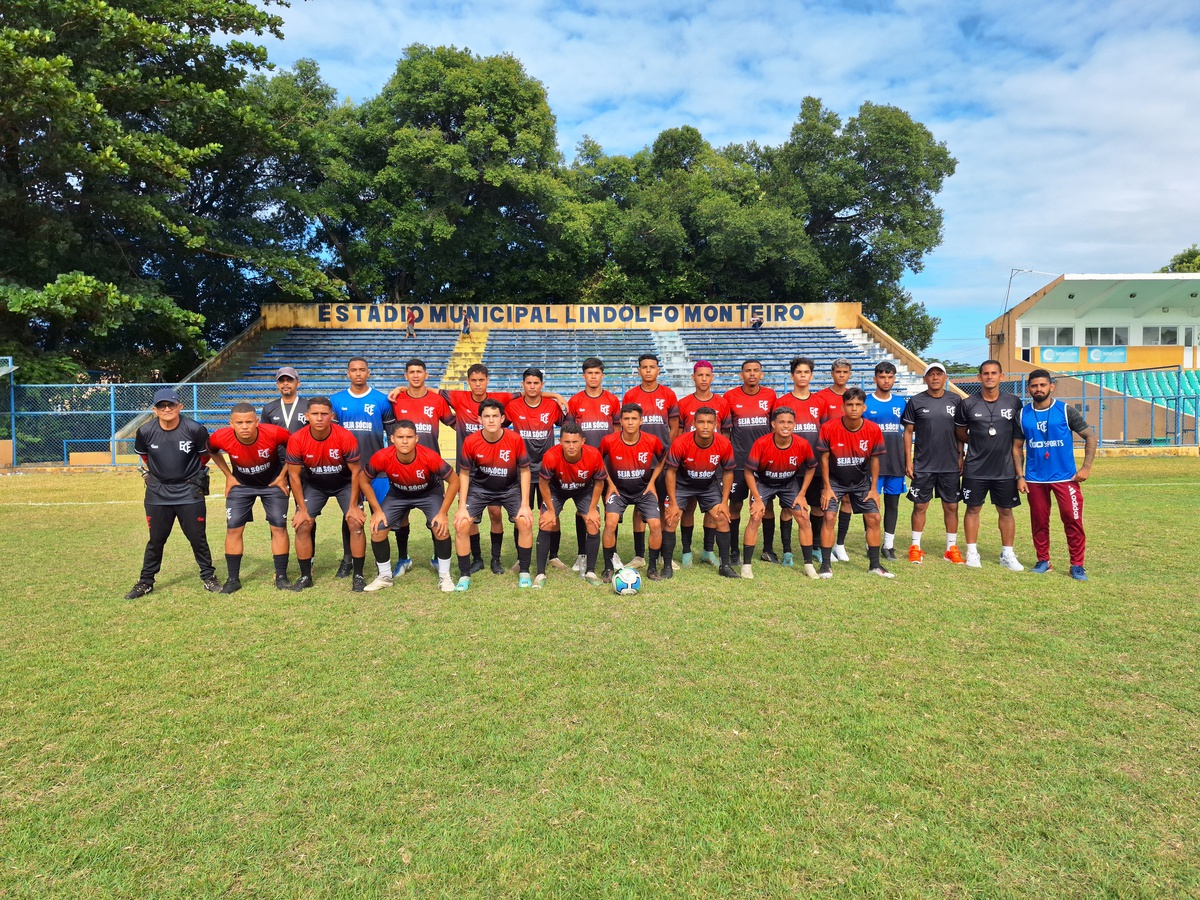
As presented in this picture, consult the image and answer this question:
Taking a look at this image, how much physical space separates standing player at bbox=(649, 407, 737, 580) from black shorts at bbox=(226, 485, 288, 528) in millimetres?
3810

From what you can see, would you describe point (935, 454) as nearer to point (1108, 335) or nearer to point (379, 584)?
point (379, 584)

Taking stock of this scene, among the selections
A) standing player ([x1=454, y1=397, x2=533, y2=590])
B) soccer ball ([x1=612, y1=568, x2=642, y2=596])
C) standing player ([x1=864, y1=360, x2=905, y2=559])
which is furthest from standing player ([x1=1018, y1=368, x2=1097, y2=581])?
standing player ([x1=454, y1=397, x2=533, y2=590])

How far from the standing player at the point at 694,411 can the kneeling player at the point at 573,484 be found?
47.1 inches

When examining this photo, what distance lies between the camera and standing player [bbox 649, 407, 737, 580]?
21.9 ft

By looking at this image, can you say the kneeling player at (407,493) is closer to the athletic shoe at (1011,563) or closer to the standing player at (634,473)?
the standing player at (634,473)

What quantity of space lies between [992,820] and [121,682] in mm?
4854

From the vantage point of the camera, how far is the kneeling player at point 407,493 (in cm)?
634

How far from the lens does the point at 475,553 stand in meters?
7.25

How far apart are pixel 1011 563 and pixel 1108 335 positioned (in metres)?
36.3

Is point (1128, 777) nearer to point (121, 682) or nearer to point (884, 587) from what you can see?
point (884, 587)

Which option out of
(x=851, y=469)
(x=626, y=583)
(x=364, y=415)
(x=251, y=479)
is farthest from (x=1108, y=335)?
(x=251, y=479)

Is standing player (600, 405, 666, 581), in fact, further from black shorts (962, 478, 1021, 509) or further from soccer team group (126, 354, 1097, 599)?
black shorts (962, 478, 1021, 509)

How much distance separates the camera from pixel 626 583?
6.14 meters

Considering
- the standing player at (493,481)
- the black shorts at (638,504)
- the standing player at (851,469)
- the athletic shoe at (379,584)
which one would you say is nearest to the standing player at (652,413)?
the black shorts at (638,504)
